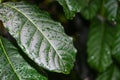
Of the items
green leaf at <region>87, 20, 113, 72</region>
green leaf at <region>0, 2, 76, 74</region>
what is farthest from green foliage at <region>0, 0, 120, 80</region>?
green leaf at <region>87, 20, 113, 72</region>

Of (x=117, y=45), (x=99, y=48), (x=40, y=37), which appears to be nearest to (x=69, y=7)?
(x=40, y=37)

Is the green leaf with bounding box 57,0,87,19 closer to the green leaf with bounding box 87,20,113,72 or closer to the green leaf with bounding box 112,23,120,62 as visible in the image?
the green leaf with bounding box 112,23,120,62

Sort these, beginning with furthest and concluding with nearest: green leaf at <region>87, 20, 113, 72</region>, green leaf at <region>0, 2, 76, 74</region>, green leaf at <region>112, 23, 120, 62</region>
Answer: green leaf at <region>87, 20, 113, 72</region> → green leaf at <region>112, 23, 120, 62</region> → green leaf at <region>0, 2, 76, 74</region>

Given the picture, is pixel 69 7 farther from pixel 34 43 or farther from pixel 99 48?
pixel 99 48

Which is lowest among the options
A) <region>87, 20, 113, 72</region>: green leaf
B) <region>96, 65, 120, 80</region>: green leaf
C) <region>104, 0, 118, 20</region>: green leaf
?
<region>96, 65, 120, 80</region>: green leaf

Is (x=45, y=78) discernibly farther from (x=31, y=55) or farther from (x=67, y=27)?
(x=67, y=27)

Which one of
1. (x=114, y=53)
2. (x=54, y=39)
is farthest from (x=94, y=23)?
(x=54, y=39)

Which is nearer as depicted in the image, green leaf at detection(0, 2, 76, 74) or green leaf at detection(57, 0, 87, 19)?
green leaf at detection(0, 2, 76, 74)
